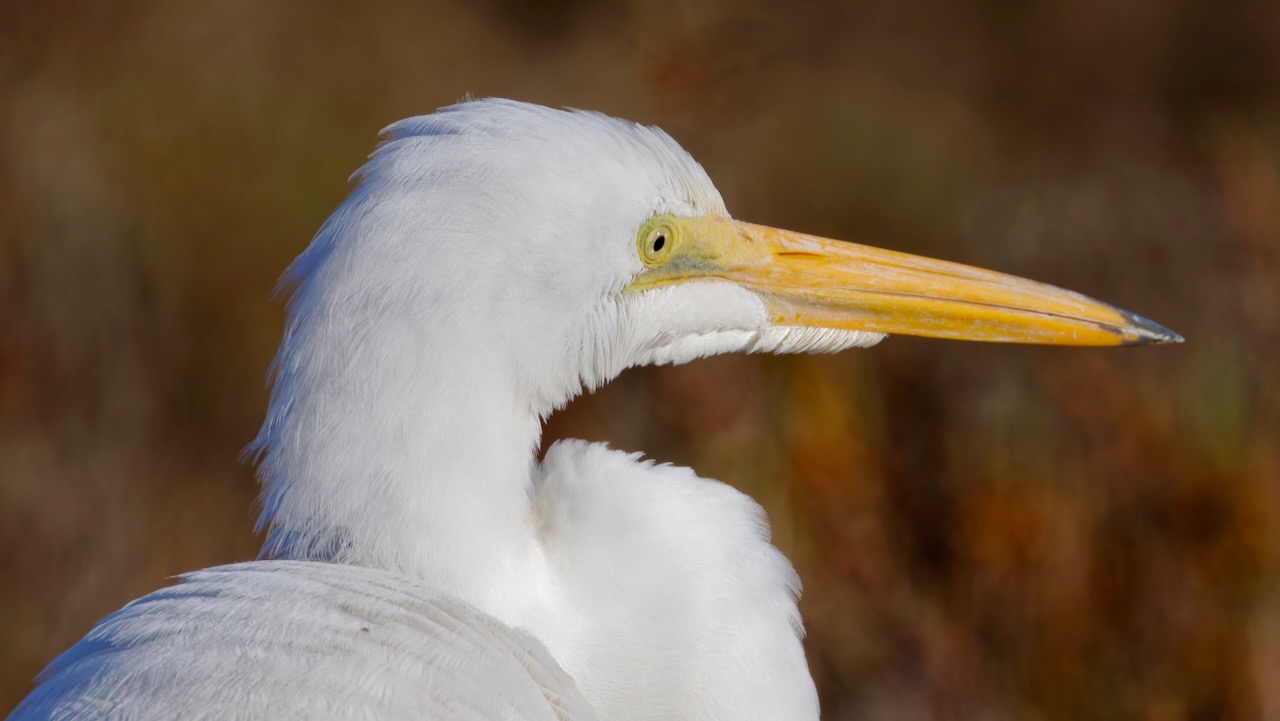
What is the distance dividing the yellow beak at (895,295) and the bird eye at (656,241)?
86 mm

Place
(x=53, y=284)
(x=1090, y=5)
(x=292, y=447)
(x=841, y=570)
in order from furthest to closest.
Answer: (x=1090, y=5), (x=53, y=284), (x=841, y=570), (x=292, y=447)

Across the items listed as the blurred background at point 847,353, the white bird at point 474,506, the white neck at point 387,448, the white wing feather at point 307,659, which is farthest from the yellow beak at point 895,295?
the blurred background at point 847,353

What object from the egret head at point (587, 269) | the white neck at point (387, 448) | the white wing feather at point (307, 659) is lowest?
the white wing feather at point (307, 659)

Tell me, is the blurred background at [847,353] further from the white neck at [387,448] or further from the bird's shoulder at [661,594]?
the white neck at [387,448]

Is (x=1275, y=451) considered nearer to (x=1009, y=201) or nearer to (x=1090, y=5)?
(x=1009, y=201)

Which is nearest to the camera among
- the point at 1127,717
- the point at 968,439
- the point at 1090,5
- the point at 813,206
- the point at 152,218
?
the point at 1127,717

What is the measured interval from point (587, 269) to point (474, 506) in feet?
1.17

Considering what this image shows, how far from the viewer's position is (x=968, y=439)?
380 cm

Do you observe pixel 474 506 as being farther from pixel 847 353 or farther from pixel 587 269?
pixel 847 353

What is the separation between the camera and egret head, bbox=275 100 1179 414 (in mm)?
1555

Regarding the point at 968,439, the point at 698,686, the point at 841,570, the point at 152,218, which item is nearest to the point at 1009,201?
the point at 968,439

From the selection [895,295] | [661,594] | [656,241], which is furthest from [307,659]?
[895,295]

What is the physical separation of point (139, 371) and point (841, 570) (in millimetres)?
2922

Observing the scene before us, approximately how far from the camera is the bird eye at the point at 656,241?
176 cm
